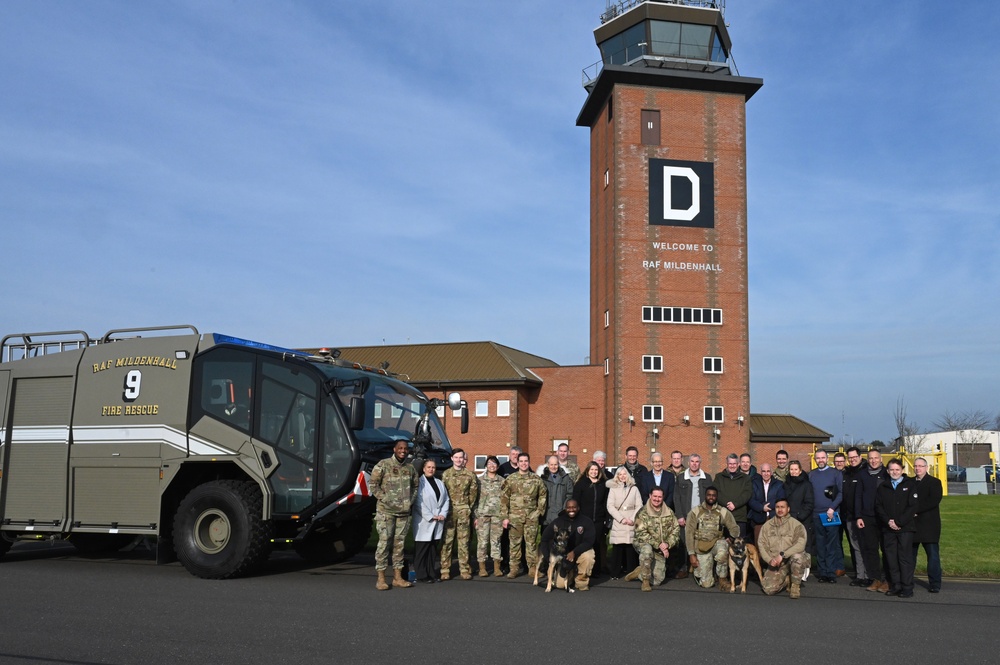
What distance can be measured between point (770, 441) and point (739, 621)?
4657 centimetres

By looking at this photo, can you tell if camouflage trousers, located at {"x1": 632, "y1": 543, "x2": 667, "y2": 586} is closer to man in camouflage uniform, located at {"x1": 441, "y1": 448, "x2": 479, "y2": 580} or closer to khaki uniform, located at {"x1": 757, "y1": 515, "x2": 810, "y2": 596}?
khaki uniform, located at {"x1": 757, "y1": 515, "x2": 810, "y2": 596}

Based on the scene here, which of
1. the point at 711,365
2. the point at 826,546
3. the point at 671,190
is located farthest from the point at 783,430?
the point at 826,546

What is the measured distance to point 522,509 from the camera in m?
12.2

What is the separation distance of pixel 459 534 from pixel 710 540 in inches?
131

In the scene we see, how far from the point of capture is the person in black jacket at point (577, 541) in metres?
11.2

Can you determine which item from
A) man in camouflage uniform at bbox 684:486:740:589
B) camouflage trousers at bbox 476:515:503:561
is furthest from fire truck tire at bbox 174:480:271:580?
man in camouflage uniform at bbox 684:486:740:589

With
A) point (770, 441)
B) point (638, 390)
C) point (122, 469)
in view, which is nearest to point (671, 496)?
point (122, 469)

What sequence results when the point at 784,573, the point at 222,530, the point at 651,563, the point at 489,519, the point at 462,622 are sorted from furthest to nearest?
the point at 489,519 < the point at 222,530 < the point at 651,563 < the point at 784,573 < the point at 462,622

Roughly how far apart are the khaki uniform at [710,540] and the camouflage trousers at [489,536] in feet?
8.42

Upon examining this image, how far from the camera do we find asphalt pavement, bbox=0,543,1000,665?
24.1 feet

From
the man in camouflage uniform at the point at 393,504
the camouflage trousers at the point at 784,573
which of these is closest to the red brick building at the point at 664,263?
the camouflage trousers at the point at 784,573

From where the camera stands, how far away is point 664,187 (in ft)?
151

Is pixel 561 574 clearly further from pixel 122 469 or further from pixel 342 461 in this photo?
pixel 122 469

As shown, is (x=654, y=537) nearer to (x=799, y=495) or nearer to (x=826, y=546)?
(x=799, y=495)
